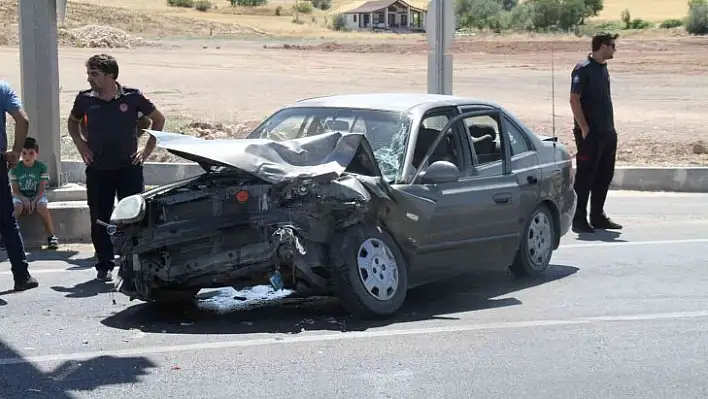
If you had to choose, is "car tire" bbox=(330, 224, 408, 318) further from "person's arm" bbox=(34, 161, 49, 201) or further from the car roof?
"person's arm" bbox=(34, 161, 49, 201)

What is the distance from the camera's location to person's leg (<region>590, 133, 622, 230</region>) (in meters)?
11.8

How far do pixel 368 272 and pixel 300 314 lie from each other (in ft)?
2.37

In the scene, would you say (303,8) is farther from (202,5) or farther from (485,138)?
(485,138)

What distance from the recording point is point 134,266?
7.39 meters

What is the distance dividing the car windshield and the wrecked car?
11 millimetres

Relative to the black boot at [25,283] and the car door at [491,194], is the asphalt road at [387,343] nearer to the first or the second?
the black boot at [25,283]

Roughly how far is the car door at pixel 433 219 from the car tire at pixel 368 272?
0.62ft

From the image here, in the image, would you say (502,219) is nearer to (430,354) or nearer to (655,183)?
(430,354)

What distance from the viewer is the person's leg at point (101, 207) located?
8781 millimetres

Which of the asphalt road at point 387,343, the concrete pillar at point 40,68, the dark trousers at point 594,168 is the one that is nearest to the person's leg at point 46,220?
the asphalt road at point 387,343

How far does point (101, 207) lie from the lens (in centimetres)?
882

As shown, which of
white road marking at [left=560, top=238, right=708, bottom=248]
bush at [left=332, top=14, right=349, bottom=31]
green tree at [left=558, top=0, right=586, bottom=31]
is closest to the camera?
white road marking at [left=560, top=238, right=708, bottom=248]

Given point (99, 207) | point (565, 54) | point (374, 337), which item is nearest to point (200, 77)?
point (565, 54)

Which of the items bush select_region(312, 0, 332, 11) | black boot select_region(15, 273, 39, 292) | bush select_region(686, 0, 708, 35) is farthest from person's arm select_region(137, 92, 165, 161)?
bush select_region(312, 0, 332, 11)
